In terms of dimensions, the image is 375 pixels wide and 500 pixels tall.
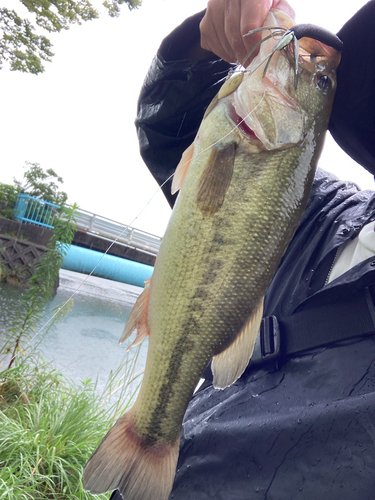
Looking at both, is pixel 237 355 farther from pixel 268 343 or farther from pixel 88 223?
pixel 88 223

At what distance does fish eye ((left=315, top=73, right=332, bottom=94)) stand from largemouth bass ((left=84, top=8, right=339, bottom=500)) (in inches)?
1.1

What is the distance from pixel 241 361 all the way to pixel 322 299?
368 millimetres

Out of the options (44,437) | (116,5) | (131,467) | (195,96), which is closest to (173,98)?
(195,96)

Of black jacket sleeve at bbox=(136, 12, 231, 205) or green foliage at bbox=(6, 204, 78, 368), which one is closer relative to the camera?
black jacket sleeve at bbox=(136, 12, 231, 205)

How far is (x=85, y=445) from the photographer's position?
9.42 ft

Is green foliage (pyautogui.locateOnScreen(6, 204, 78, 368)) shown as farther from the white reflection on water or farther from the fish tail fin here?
the fish tail fin

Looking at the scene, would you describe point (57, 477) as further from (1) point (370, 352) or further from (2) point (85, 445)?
(1) point (370, 352)

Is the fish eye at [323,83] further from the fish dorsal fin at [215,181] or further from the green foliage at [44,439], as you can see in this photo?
the green foliage at [44,439]

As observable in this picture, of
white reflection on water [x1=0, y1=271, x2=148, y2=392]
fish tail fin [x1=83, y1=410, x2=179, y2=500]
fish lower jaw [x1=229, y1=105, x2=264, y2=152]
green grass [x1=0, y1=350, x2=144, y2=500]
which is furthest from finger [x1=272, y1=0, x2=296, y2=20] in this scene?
white reflection on water [x1=0, y1=271, x2=148, y2=392]

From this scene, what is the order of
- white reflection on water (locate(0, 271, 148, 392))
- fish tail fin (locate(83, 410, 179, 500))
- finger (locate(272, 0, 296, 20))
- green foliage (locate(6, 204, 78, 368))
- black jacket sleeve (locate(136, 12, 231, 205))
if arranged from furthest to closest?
white reflection on water (locate(0, 271, 148, 392))
green foliage (locate(6, 204, 78, 368))
black jacket sleeve (locate(136, 12, 231, 205))
finger (locate(272, 0, 296, 20))
fish tail fin (locate(83, 410, 179, 500))

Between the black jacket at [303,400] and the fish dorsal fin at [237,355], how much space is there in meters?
0.16

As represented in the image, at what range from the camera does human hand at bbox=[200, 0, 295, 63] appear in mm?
1177

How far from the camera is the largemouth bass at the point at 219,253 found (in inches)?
47.8

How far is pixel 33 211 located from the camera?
1132 centimetres
